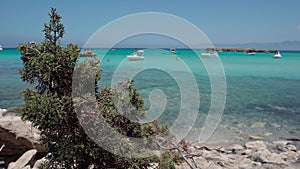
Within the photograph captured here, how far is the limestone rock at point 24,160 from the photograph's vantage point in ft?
22.0

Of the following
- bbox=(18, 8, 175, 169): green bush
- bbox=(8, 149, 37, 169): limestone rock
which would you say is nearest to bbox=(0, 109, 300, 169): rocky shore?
bbox=(8, 149, 37, 169): limestone rock

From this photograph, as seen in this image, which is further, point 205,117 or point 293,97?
point 293,97

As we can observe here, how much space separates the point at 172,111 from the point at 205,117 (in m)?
1.85

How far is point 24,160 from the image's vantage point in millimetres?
6855

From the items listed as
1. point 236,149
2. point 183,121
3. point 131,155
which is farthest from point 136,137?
point 183,121

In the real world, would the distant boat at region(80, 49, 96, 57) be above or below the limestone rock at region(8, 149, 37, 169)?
above

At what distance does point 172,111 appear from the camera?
51.4 ft

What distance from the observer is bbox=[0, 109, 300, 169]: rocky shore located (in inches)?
279

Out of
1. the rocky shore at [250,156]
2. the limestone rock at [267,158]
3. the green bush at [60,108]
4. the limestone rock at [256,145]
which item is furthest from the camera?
the limestone rock at [256,145]

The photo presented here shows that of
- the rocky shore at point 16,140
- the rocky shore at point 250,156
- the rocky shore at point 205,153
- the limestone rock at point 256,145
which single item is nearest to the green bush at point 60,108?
the rocky shore at point 205,153

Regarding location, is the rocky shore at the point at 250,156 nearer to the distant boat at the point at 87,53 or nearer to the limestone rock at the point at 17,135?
the limestone rock at the point at 17,135

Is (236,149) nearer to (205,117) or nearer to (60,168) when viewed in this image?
(205,117)

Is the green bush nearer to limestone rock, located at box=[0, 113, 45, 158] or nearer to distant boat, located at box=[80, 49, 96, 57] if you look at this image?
distant boat, located at box=[80, 49, 96, 57]

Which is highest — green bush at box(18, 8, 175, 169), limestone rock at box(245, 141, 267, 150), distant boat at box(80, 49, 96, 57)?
distant boat at box(80, 49, 96, 57)
